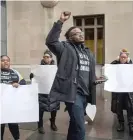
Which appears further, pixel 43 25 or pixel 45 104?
pixel 43 25

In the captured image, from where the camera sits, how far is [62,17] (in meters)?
3.18

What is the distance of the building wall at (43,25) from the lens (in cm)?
910

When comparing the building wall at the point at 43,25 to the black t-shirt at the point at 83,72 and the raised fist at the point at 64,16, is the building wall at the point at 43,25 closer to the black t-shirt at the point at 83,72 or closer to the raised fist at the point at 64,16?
the black t-shirt at the point at 83,72

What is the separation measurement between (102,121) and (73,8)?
4.98m

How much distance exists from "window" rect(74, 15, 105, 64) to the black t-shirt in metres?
6.38

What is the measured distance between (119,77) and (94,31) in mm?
5099

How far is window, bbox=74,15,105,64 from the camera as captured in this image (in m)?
9.74

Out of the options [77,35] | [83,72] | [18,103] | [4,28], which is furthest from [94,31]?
[83,72]

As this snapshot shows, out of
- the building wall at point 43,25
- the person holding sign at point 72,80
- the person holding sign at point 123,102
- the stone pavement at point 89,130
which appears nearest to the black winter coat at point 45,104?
the stone pavement at point 89,130

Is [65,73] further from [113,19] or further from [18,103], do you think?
[113,19]

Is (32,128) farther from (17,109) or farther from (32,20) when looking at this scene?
(32,20)

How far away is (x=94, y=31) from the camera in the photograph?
9.86 meters

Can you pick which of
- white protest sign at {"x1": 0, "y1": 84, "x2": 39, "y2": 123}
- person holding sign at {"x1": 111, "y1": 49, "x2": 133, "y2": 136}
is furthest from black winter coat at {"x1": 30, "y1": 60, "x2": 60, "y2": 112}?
person holding sign at {"x1": 111, "y1": 49, "x2": 133, "y2": 136}

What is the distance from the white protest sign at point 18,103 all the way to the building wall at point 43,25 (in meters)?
5.70
